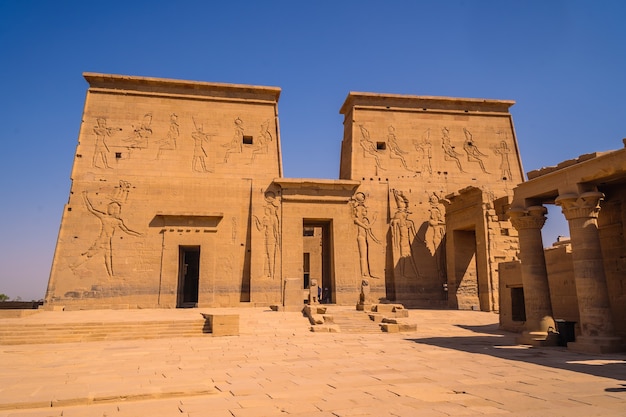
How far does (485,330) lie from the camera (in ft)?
40.7

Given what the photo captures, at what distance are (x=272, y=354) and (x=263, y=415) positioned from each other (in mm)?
4197

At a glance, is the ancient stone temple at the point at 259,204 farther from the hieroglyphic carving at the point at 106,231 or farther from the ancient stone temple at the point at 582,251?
the ancient stone temple at the point at 582,251

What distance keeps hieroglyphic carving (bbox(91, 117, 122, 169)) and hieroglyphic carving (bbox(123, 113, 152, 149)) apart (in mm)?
671

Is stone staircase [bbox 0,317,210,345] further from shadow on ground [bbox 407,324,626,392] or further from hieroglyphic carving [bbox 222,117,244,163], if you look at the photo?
hieroglyphic carving [bbox 222,117,244,163]

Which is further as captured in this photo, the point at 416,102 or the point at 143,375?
the point at 416,102

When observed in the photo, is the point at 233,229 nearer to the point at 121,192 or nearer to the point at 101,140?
the point at 121,192

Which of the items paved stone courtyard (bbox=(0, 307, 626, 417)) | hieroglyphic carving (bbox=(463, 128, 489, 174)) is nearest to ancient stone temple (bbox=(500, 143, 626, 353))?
paved stone courtyard (bbox=(0, 307, 626, 417))

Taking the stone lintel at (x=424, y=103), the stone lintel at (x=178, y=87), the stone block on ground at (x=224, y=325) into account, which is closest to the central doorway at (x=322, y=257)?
the stone lintel at (x=424, y=103)

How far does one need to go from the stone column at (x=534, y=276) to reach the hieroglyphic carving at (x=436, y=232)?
9.76m

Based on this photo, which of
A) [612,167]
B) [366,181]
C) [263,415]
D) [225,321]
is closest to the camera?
[263,415]

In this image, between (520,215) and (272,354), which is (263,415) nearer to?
(272,354)

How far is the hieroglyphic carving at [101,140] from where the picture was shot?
18.5 meters

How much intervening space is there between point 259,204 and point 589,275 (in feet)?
43.4

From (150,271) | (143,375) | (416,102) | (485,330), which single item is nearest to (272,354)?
(143,375)
